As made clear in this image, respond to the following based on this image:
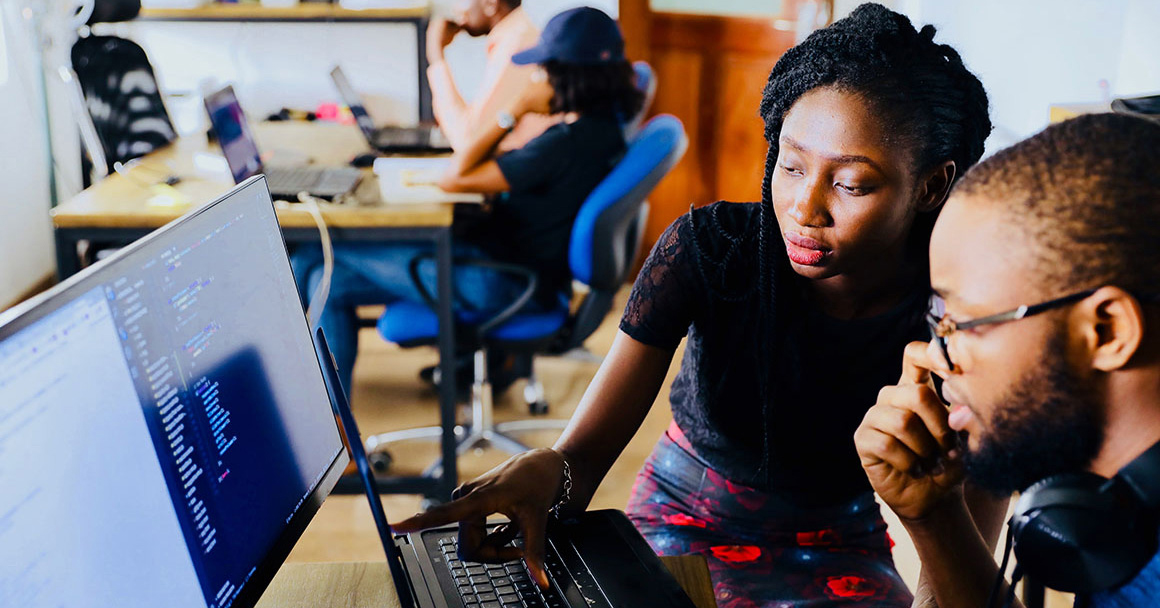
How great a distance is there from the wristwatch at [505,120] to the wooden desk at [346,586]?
1.56m

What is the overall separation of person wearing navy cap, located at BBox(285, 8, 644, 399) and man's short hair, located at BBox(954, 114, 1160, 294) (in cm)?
169

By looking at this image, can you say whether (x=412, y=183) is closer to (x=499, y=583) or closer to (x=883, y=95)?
(x=883, y=95)

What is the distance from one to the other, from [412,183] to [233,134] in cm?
49

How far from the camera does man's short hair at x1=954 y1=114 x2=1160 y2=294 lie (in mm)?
708

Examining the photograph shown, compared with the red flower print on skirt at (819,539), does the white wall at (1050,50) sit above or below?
above

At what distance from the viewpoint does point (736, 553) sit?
126 centimetres

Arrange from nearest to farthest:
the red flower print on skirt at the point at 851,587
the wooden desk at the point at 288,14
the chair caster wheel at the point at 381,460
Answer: the red flower print on skirt at the point at 851,587
the chair caster wheel at the point at 381,460
the wooden desk at the point at 288,14

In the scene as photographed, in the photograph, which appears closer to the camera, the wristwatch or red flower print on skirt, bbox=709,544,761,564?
red flower print on skirt, bbox=709,544,761,564

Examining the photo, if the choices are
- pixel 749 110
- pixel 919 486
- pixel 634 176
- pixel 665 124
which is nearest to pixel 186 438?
pixel 919 486

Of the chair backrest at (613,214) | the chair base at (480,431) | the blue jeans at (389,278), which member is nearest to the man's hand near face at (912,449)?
the chair backrest at (613,214)

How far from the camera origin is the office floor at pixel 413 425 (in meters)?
2.29

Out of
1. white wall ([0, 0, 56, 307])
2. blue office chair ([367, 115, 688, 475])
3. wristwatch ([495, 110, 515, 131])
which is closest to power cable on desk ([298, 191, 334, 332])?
blue office chair ([367, 115, 688, 475])

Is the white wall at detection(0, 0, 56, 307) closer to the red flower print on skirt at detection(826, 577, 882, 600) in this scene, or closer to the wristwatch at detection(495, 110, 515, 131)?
the wristwatch at detection(495, 110, 515, 131)

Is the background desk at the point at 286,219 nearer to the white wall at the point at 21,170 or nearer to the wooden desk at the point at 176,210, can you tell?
the wooden desk at the point at 176,210
